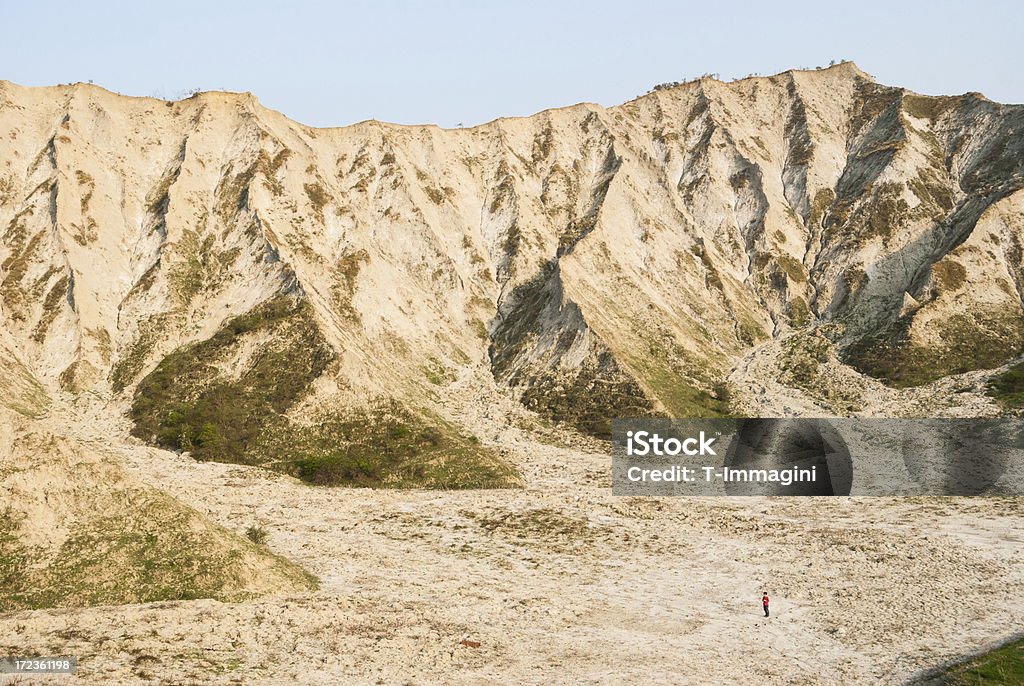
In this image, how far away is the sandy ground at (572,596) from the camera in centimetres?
3075

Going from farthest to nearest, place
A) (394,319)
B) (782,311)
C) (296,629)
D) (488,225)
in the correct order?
(488,225) → (782,311) → (394,319) → (296,629)

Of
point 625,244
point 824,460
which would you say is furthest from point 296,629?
point 625,244

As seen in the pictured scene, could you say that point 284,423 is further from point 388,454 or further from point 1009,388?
point 1009,388

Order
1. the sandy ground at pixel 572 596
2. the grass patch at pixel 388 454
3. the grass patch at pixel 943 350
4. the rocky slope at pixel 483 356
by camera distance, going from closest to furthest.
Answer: the sandy ground at pixel 572 596 < the rocky slope at pixel 483 356 < the grass patch at pixel 388 454 < the grass patch at pixel 943 350

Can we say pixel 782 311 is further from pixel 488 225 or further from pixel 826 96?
pixel 826 96

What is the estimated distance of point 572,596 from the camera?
39.2 m

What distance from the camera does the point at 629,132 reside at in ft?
426

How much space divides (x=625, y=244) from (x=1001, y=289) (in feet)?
142

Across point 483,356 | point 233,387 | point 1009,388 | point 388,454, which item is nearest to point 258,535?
point 388,454

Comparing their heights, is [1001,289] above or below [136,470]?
above

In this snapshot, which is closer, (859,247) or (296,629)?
(296,629)

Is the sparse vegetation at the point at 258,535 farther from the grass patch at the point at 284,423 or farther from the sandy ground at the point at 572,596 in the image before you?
the grass patch at the point at 284,423

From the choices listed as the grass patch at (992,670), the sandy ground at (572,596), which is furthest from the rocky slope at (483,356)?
the grass patch at (992,670)

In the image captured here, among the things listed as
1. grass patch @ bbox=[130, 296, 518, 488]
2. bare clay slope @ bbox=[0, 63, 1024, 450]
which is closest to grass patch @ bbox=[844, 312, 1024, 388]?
bare clay slope @ bbox=[0, 63, 1024, 450]
